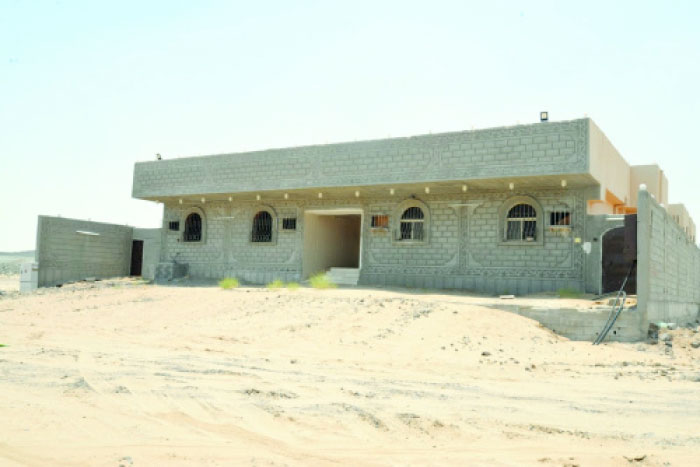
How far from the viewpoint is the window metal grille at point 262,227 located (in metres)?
21.3

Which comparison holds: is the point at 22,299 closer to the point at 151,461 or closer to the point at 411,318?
the point at 411,318

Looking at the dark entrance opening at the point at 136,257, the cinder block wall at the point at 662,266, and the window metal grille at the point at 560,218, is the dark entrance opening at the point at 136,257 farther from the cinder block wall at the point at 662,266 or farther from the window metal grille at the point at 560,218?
the cinder block wall at the point at 662,266

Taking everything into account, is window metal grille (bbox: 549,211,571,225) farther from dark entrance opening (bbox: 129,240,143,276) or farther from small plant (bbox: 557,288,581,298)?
dark entrance opening (bbox: 129,240,143,276)

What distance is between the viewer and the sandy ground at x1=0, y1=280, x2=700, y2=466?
429 cm

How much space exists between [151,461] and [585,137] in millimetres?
13846

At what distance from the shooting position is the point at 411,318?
11875mm

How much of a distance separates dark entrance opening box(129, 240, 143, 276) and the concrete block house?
4103 millimetres

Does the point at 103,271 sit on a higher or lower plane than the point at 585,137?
lower

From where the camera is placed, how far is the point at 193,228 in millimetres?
23062

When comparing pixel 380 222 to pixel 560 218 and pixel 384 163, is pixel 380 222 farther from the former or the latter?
pixel 560 218

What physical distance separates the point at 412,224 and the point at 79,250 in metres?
14.6

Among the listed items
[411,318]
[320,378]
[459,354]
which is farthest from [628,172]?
[320,378]

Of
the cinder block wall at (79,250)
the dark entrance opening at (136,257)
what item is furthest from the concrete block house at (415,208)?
the dark entrance opening at (136,257)

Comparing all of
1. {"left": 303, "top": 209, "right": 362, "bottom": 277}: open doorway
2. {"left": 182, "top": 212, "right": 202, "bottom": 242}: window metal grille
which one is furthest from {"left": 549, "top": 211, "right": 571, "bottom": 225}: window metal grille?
{"left": 182, "top": 212, "right": 202, "bottom": 242}: window metal grille
